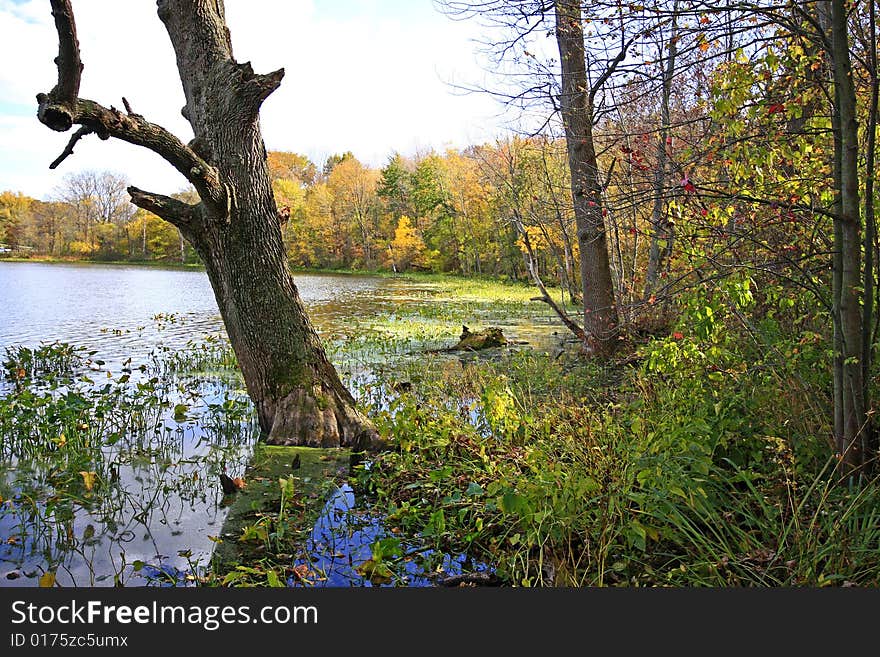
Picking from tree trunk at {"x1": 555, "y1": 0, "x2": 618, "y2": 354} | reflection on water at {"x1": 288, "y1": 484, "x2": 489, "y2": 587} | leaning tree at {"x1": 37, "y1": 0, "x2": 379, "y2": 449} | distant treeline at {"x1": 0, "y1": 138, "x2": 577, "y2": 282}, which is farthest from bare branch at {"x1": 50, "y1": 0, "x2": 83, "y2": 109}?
distant treeline at {"x1": 0, "y1": 138, "x2": 577, "y2": 282}

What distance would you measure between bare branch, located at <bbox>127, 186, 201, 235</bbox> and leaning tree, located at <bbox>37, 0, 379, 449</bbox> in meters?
0.01

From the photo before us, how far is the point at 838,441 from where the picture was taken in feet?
11.4

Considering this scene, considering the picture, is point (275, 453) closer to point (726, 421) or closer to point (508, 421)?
point (508, 421)

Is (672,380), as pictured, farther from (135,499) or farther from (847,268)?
(135,499)

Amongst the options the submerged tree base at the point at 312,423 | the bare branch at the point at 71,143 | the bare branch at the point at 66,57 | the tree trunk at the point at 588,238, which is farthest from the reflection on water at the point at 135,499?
the tree trunk at the point at 588,238

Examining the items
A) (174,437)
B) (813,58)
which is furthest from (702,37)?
(174,437)

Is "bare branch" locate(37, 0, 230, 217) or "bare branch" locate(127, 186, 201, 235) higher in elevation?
"bare branch" locate(37, 0, 230, 217)

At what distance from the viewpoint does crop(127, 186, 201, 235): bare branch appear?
500 centimetres

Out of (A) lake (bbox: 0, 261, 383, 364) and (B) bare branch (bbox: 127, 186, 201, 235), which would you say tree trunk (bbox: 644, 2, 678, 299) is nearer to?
(B) bare branch (bbox: 127, 186, 201, 235)

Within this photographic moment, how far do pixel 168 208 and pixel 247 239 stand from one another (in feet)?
2.37

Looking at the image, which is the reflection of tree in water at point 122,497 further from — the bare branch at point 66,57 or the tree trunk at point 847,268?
the tree trunk at point 847,268

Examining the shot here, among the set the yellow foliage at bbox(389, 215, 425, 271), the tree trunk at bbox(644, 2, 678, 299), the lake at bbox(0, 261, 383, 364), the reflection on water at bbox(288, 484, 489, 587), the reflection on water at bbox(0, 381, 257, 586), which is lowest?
the reflection on water at bbox(288, 484, 489, 587)

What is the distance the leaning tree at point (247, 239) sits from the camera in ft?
18.4

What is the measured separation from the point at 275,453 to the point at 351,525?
182 centimetres
